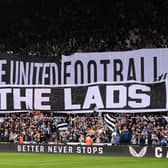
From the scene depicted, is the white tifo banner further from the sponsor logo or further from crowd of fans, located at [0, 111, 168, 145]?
the sponsor logo

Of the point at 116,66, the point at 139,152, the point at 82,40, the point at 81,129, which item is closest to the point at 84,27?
the point at 82,40

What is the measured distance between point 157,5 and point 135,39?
261 centimetres

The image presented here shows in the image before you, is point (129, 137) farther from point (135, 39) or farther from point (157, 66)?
point (135, 39)

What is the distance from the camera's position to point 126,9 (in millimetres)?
36156

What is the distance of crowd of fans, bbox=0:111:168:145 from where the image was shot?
28.3 metres

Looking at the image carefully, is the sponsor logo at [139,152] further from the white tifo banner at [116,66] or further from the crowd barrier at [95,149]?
the white tifo banner at [116,66]

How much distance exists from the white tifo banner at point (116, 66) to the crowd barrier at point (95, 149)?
11.0ft

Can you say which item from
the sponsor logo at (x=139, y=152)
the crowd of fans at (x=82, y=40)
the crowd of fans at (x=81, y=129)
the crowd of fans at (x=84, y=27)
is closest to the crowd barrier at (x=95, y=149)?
the sponsor logo at (x=139, y=152)

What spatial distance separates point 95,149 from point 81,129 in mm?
2311

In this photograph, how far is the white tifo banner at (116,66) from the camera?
28.0 metres

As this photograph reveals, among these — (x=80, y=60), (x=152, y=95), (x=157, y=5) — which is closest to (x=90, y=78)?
(x=80, y=60)

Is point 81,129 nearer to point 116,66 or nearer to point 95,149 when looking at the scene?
point 95,149

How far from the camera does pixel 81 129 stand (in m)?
30.1

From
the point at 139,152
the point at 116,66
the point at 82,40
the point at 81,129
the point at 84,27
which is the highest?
the point at 84,27
